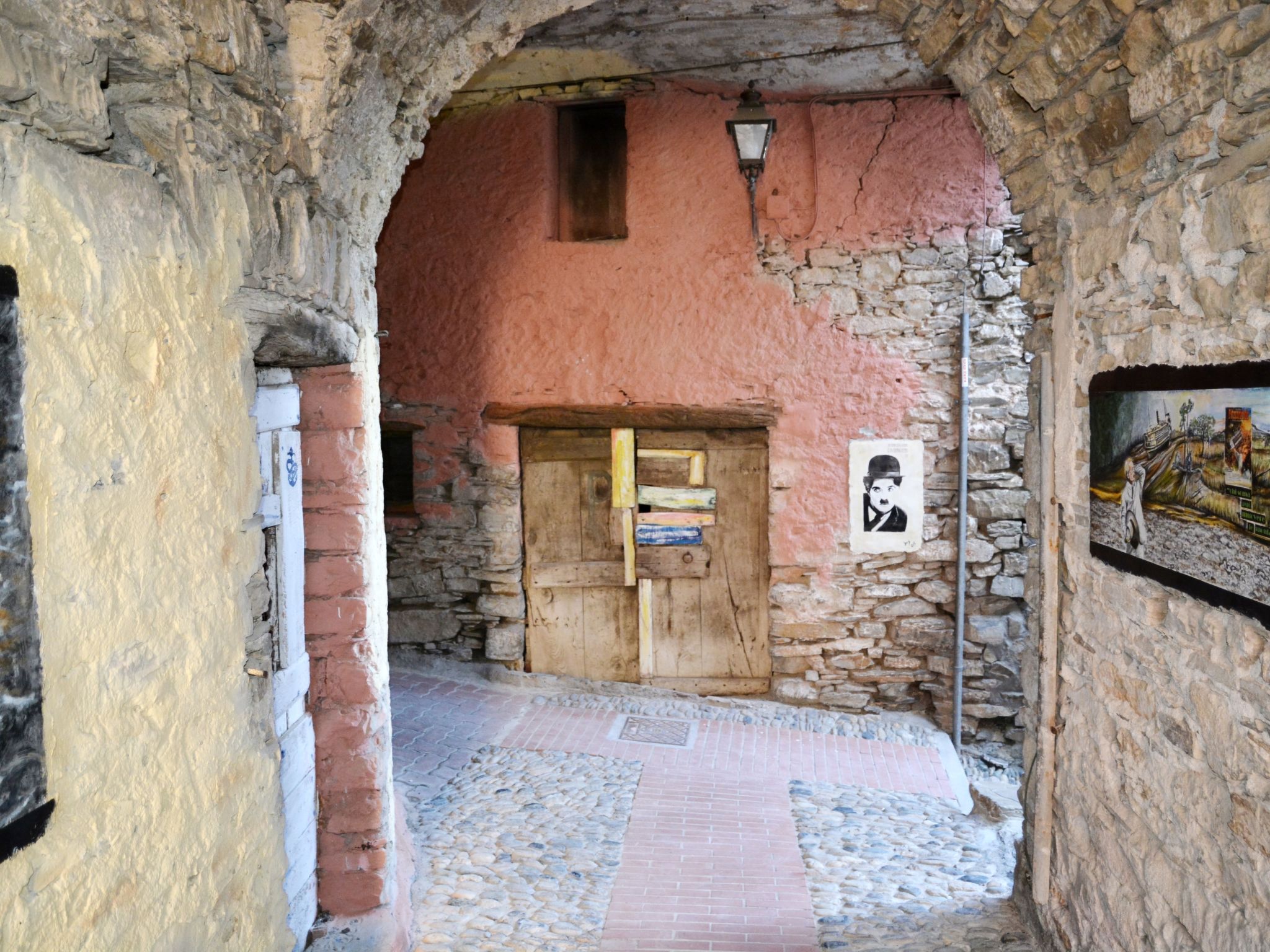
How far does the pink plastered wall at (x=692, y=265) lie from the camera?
6.71m

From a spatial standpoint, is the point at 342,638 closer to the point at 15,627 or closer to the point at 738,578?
the point at 15,627

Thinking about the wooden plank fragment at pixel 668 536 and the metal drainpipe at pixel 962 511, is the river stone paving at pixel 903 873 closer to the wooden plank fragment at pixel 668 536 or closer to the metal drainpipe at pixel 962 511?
the metal drainpipe at pixel 962 511

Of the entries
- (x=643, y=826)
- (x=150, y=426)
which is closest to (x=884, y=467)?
(x=643, y=826)

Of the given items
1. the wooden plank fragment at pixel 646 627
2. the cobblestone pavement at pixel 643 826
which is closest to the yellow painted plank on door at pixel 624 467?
the wooden plank fragment at pixel 646 627

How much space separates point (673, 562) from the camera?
729cm

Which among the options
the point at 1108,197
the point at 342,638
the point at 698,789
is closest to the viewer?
the point at 1108,197

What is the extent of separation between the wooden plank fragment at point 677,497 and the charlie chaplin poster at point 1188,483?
3.97 m

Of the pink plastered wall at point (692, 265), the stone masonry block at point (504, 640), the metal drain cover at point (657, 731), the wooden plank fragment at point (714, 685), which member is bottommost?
the metal drain cover at point (657, 731)

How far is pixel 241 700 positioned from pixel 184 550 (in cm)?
50

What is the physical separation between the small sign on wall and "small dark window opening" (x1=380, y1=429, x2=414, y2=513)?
325 centimetres

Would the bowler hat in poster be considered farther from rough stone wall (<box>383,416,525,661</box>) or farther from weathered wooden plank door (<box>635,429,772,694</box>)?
rough stone wall (<box>383,416,525,661</box>)

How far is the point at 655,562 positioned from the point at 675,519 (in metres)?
0.36

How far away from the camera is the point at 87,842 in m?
1.88

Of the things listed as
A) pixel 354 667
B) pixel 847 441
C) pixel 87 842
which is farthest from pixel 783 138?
pixel 87 842
